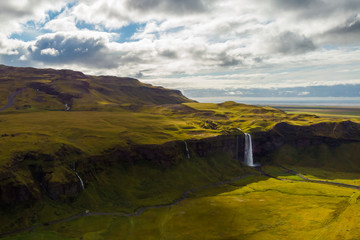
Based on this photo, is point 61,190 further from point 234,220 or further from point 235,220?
point 235,220

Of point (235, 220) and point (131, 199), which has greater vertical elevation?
point (131, 199)

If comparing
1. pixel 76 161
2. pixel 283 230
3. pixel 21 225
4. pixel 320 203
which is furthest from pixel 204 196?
pixel 21 225

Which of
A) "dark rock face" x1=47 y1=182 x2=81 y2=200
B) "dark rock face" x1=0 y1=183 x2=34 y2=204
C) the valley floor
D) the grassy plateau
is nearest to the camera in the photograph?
the valley floor

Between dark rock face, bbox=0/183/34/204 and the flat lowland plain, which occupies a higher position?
dark rock face, bbox=0/183/34/204

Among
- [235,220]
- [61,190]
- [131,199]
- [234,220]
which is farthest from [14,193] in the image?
[235,220]

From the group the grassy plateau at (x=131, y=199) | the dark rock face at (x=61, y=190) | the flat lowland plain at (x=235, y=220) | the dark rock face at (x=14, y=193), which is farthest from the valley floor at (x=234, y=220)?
the dark rock face at (x=14, y=193)

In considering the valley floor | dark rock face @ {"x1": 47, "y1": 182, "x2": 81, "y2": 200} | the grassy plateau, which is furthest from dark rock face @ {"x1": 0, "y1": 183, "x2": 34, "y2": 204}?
the valley floor

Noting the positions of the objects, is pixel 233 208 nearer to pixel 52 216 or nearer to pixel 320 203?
pixel 320 203

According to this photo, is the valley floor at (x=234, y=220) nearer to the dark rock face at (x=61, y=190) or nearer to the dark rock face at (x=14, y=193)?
the dark rock face at (x=61, y=190)

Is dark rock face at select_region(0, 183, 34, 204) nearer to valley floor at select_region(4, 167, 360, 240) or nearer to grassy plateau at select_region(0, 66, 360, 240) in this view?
grassy plateau at select_region(0, 66, 360, 240)
